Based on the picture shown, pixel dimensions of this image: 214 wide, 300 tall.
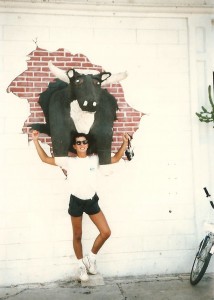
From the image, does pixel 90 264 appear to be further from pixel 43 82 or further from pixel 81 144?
pixel 43 82

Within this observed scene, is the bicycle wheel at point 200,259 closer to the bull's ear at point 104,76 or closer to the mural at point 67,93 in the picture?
the mural at point 67,93

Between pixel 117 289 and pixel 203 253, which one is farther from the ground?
pixel 203 253

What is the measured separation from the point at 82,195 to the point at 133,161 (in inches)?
41.0

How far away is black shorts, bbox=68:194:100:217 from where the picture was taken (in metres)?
5.18

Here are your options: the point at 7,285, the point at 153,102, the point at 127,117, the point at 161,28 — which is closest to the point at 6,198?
the point at 7,285

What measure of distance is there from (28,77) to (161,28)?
2284mm

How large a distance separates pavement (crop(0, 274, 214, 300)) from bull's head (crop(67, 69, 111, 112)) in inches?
100

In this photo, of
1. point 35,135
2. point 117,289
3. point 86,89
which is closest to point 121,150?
point 86,89

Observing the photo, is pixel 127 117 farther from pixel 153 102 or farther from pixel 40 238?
pixel 40 238

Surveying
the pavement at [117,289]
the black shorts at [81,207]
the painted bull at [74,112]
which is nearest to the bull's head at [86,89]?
the painted bull at [74,112]

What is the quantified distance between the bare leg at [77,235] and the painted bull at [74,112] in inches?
38.2

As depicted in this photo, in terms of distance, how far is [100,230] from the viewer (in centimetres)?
523

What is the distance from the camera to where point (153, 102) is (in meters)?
5.78

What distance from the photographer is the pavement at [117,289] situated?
193 inches
